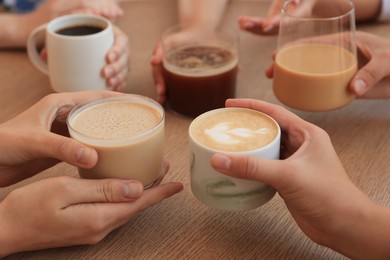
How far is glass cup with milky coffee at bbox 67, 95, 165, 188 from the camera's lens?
0.83 metres

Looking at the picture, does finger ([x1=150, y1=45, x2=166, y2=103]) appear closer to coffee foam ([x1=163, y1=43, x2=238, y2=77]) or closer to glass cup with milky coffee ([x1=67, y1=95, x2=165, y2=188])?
coffee foam ([x1=163, y1=43, x2=238, y2=77])

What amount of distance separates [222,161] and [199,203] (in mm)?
255

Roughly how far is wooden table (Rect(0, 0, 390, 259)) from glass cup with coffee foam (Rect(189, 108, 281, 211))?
0.09 meters

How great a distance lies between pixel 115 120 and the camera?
2.96 feet

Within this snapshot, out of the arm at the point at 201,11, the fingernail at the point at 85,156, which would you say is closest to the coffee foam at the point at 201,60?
the arm at the point at 201,11

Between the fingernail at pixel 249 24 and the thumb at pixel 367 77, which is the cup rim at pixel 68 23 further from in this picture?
the thumb at pixel 367 77

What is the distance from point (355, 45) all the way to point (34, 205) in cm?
75

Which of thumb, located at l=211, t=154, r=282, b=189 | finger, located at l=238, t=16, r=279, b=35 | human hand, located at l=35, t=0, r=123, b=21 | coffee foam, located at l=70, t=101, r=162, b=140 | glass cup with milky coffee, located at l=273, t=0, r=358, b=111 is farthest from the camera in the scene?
human hand, located at l=35, t=0, r=123, b=21

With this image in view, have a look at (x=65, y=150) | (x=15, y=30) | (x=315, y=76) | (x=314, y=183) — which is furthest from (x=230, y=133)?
(x=15, y=30)

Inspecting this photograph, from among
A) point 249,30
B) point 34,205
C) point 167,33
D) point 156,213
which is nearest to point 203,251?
point 156,213

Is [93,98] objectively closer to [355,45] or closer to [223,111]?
[223,111]

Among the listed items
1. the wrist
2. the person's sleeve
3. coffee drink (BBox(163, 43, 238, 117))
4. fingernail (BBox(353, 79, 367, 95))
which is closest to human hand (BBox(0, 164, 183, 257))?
the wrist

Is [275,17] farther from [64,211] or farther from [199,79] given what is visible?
[64,211]

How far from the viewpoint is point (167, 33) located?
1345mm
